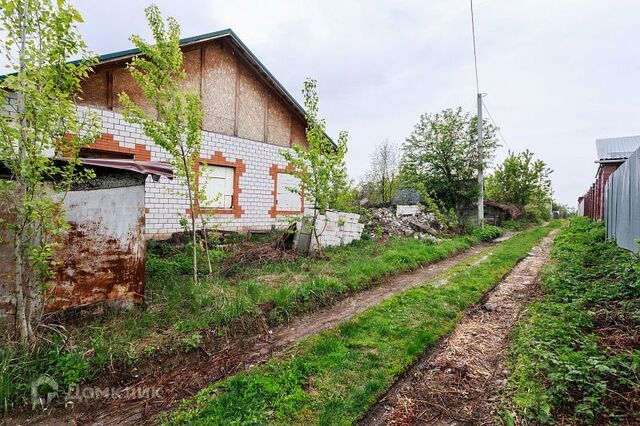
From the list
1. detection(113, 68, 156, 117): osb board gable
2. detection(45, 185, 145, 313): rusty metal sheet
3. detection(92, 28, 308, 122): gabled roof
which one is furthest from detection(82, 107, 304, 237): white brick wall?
detection(45, 185, 145, 313): rusty metal sheet

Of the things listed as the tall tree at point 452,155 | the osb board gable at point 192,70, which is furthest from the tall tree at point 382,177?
the osb board gable at point 192,70

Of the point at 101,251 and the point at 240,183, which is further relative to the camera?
the point at 240,183

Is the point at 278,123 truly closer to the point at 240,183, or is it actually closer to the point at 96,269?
the point at 240,183

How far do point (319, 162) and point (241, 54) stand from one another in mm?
5754

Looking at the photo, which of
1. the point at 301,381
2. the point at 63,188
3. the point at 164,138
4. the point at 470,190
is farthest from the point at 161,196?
the point at 470,190

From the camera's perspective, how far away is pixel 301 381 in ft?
9.75

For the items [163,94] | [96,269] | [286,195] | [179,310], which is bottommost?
[179,310]

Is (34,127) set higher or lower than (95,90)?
lower

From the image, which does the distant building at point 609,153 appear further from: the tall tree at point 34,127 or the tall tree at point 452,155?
the tall tree at point 34,127

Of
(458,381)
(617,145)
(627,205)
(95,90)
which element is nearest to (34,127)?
(458,381)

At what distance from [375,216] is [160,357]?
37.6 feet

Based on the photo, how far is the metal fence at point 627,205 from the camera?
20.4 feet

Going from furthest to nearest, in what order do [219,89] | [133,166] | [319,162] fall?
[219,89] < [319,162] < [133,166]

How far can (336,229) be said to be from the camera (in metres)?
9.40
